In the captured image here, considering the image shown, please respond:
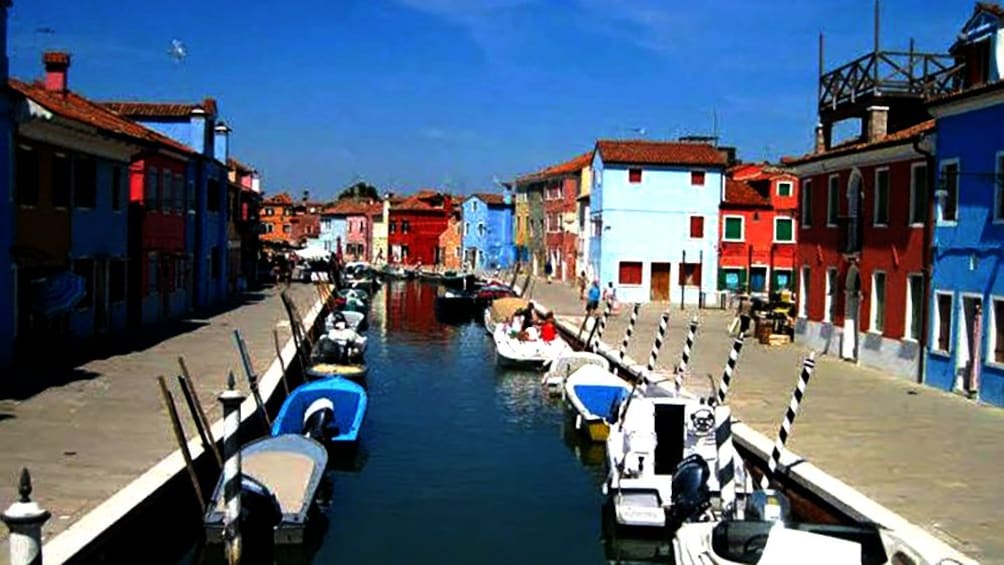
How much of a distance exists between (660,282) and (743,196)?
571 centimetres

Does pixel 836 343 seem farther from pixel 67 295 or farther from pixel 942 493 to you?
pixel 67 295

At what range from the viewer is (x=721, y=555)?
1060 centimetres

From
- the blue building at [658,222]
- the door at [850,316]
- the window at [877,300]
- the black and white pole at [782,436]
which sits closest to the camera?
the black and white pole at [782,436]

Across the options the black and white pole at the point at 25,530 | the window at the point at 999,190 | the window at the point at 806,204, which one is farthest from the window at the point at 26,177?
the window at the point at 806,204

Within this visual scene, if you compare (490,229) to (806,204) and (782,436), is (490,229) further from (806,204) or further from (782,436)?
(782,436)

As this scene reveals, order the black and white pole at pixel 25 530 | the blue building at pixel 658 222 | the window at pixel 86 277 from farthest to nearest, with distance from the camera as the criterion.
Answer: the blue building at pixel 658 222 → the window at pixel 86 277 → the black and white pole at pixel 25 530

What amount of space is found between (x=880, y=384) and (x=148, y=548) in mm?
15634

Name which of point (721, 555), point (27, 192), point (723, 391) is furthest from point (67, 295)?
point (721, 555)

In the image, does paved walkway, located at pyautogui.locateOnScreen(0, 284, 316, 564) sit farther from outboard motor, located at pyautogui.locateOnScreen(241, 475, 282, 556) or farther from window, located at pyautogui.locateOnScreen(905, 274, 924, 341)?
window, located at pyautogui.locateOnScreen(905, 274, 924, 341)

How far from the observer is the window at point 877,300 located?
2594 centimetres

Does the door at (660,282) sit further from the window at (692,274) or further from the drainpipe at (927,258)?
the drainpipe at (927,258)

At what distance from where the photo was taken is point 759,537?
1074 cm

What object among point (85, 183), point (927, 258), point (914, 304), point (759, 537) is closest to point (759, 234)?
point (914, 304)

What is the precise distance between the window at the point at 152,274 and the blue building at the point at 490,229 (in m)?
59.0
